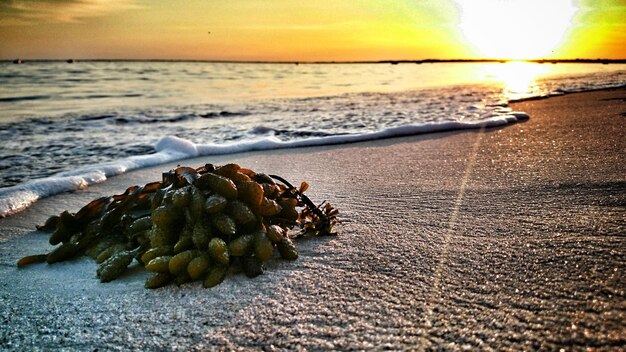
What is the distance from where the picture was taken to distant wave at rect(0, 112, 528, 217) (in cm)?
354

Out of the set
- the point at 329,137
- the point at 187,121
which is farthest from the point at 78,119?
the point at 329,137

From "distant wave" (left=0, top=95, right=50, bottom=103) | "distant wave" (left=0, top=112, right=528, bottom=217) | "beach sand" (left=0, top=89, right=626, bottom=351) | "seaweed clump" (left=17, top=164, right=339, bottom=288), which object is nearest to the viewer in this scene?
"beach sand" (left=0, top=89, right=626, bottom=351)

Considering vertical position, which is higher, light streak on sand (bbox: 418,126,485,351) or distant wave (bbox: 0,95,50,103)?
light streak on sand (bbox: 418,126,485,351)

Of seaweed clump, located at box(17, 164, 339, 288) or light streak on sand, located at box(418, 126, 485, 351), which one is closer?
light streak on sand, located at box(418, 126, 485, 351)

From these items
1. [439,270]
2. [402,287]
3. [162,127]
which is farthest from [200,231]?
[162,127]

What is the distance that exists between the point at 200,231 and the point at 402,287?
2.22 ft

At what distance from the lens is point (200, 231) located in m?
1.67

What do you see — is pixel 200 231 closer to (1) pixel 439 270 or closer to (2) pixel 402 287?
(2) pixel 402 287

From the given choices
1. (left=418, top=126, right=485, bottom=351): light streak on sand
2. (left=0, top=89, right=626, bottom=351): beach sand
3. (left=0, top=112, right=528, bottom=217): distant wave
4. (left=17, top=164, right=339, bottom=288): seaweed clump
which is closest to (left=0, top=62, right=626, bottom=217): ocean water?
(left=0, top=112, right=528, bottom=217): distant wave

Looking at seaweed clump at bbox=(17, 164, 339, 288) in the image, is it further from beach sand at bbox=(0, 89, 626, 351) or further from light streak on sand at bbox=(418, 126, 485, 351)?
light streak on sand at bbox=(418, 126, 485, 351)

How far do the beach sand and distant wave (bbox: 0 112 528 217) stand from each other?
0.75m

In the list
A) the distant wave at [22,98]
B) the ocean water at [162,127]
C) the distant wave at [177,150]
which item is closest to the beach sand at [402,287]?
the distant wave at [177,150]

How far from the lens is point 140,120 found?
809cm

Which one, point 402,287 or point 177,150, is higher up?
point 402,287
